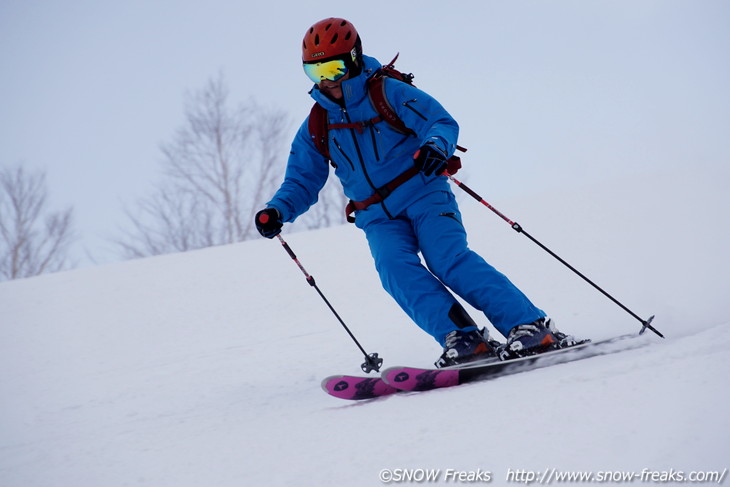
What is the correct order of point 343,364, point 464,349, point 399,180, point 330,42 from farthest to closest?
1. point 343,364
2. point 399,180
3. point 330,42
4. point 464,349

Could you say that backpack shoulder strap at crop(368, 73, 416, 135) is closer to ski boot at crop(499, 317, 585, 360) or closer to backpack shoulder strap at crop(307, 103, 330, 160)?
backpack shoulder strap at crop(307, 103, 330, 160)

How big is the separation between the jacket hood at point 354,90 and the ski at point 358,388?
146 cm

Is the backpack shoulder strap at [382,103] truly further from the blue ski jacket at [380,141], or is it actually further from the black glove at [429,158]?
the black glove at [429,158]

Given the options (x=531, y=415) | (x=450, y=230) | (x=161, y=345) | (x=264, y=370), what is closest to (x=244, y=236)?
(x=161, y=345)

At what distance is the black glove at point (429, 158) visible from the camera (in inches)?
118

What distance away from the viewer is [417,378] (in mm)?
2822

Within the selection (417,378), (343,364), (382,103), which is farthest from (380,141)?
(343,364)

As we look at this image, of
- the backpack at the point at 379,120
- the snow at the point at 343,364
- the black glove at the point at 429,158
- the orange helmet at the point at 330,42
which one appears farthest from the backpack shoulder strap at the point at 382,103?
the snow at the point at 343,364

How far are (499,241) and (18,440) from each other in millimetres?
5774

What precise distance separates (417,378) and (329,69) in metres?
1.66

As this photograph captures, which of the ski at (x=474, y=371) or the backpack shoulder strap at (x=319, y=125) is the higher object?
the backpack shoulder strap at (x=319, y=125)

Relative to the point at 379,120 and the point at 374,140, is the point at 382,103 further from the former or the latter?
the point at 374,140

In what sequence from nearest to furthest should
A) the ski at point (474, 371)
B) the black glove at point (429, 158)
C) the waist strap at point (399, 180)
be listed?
the ski at point (474, 371) → the black glove at point (429, 158) → the waist strap at point (399, 180)

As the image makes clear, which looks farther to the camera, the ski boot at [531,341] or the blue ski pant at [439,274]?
the blue ski pant at [439,274]
